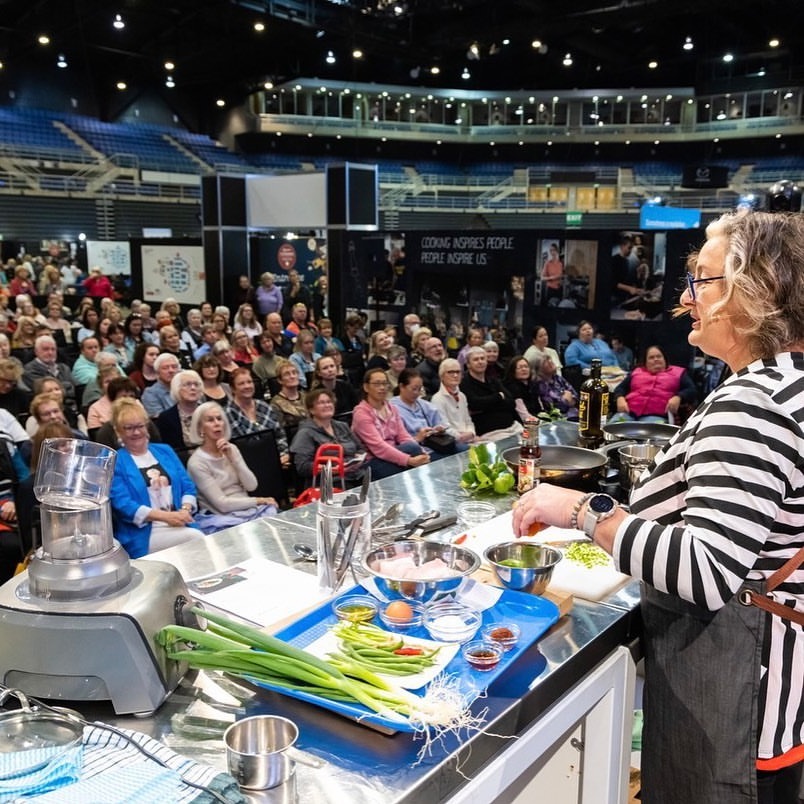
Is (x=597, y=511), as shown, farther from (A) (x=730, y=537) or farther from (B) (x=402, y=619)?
(B) (x=402, y=619)

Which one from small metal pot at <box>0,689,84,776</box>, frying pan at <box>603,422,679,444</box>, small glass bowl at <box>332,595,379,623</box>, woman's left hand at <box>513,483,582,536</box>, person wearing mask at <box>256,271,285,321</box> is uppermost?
person wearing mask at <box>256,271,285,321</box>

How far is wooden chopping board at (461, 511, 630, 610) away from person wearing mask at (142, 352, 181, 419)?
13.5 feet

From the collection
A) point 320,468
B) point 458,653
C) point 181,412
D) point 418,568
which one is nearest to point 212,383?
point 181,412

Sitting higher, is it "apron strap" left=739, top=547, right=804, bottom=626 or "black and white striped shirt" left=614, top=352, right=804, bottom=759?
"black and white striped shirt" left=614, top=352, right=804, bottom=759

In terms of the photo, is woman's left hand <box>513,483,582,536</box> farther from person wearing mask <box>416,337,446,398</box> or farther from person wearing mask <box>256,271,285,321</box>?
person wearing mask <box>256,271,285,321</box>

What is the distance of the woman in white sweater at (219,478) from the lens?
4.12 metres

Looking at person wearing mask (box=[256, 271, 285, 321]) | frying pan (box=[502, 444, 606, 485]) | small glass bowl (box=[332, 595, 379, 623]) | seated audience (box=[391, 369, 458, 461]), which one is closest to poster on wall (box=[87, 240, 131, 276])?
person wearing mask (box=[256, 271, 285, 321])

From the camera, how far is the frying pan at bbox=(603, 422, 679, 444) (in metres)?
2.80

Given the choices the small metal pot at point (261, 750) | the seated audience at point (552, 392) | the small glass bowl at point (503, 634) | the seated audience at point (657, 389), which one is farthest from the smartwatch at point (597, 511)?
the seated audience at point (552, 392)

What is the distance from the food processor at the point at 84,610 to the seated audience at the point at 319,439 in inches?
125

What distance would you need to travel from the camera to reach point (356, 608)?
1555mm

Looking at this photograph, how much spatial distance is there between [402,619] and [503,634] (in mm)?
192

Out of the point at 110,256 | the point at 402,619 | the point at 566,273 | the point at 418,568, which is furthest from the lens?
the point at 110,256

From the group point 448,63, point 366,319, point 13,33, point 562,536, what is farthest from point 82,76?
point 562,536
